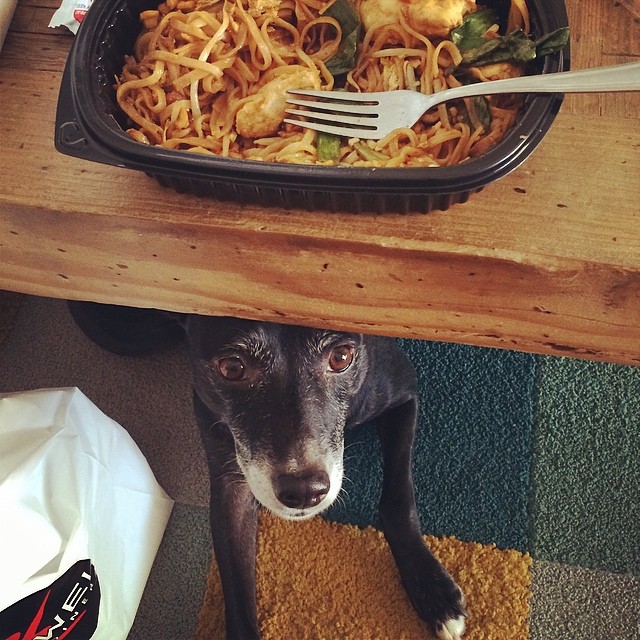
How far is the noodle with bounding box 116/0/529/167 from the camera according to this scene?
0.75 meters

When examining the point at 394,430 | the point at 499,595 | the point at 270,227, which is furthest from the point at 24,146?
the point at 499,595

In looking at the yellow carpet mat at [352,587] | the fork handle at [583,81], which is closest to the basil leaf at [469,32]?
the fork handle at [583,81]

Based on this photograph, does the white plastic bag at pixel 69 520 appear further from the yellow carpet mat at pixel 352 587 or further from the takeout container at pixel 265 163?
the takeout container at pixel 265 163

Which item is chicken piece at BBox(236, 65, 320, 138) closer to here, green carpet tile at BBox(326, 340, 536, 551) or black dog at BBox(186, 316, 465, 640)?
black dog at BBox(186, 316, 465, 640)

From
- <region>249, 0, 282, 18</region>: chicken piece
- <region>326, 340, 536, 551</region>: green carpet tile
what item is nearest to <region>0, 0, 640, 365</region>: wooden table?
<region>249, 0, 282, 18</region>: chicken piece

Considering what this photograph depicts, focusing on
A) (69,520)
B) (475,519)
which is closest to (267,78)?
(69,520)

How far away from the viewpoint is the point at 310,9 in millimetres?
847

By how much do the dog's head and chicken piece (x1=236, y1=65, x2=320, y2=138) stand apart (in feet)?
0.92

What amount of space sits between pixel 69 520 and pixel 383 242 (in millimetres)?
605

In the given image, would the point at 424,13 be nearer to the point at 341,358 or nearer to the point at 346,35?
the point at 346,35

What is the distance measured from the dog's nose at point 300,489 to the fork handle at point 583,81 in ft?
1.78

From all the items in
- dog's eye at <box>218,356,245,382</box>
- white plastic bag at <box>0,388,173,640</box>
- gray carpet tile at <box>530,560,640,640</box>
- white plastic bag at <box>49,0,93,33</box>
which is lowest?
gray carpet tile at <box>530,560,640,640</box>

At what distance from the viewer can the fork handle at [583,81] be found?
2.16ft

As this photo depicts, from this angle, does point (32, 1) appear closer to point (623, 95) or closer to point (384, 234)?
point (384, 234)
